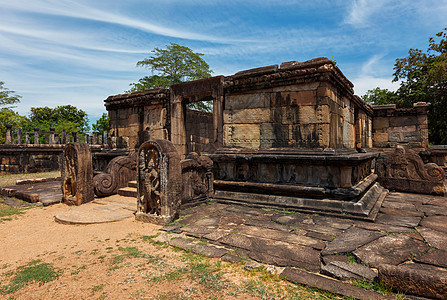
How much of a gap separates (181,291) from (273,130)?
4408mm

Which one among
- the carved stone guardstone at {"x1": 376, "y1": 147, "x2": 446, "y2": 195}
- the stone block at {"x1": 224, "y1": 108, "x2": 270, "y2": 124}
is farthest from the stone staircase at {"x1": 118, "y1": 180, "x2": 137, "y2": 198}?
the carved stone guardstone at {"x1": 376, "y1": 147, "x2": 446, "y2": 195}

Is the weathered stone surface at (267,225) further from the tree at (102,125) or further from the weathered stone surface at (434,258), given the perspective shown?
the tree at (102,125)

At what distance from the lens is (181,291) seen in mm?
2324

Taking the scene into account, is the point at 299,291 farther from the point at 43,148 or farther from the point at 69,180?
the point at 43,148

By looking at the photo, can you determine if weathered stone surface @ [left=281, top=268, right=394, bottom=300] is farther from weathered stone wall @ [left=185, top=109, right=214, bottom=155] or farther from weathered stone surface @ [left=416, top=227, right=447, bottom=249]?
weathered stone wall @ [left=185, top=109, right=214, bottom=155]

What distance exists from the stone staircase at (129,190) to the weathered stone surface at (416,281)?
6.10 metres

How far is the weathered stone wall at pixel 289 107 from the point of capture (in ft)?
17.7

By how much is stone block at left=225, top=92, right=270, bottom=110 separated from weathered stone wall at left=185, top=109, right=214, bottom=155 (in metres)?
4.57

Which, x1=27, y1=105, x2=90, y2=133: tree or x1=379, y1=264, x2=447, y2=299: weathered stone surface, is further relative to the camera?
x1=27, y1=105, x2=90, y2=133: tree

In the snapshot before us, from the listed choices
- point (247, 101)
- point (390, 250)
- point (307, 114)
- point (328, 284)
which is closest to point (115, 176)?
point (247, 101)

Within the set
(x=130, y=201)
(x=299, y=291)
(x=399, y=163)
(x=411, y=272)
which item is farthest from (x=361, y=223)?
(x=130, y=201)

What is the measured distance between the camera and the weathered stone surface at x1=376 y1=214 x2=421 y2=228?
4105 mm

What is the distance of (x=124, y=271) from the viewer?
273 centimetres

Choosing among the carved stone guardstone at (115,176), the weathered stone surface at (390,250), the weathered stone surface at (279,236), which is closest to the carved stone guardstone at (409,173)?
the weathered stone surface at (390,250)
